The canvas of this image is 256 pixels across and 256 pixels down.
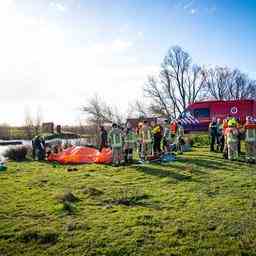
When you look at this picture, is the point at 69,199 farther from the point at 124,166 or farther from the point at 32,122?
the point at 32,122

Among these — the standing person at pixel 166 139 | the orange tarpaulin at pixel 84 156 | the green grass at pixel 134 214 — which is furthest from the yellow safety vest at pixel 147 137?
the green grass at pixel 134 214

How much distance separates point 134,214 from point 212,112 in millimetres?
25555

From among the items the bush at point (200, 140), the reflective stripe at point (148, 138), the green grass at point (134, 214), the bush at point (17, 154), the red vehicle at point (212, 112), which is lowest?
the green grass at point (134, 214)

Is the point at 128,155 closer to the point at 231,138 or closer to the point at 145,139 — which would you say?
the point at 145,139

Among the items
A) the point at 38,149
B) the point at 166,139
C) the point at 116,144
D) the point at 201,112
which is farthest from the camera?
the point at 201,112

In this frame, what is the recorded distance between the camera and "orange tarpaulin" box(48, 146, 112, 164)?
19.8 m

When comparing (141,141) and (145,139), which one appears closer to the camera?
(145,139)

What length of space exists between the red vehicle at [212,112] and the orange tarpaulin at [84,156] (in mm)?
14786

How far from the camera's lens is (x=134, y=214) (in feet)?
29.0

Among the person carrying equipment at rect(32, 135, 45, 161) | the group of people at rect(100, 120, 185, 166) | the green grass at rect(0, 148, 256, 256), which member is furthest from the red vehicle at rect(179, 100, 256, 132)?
the green grass at rect(0, 148, 256, 256)

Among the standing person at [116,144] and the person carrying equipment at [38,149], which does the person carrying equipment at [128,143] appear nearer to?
the standing person at [116,144]

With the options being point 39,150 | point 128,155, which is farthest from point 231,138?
point 39,150

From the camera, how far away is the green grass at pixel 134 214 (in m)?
6.82

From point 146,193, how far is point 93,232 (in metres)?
3.78
